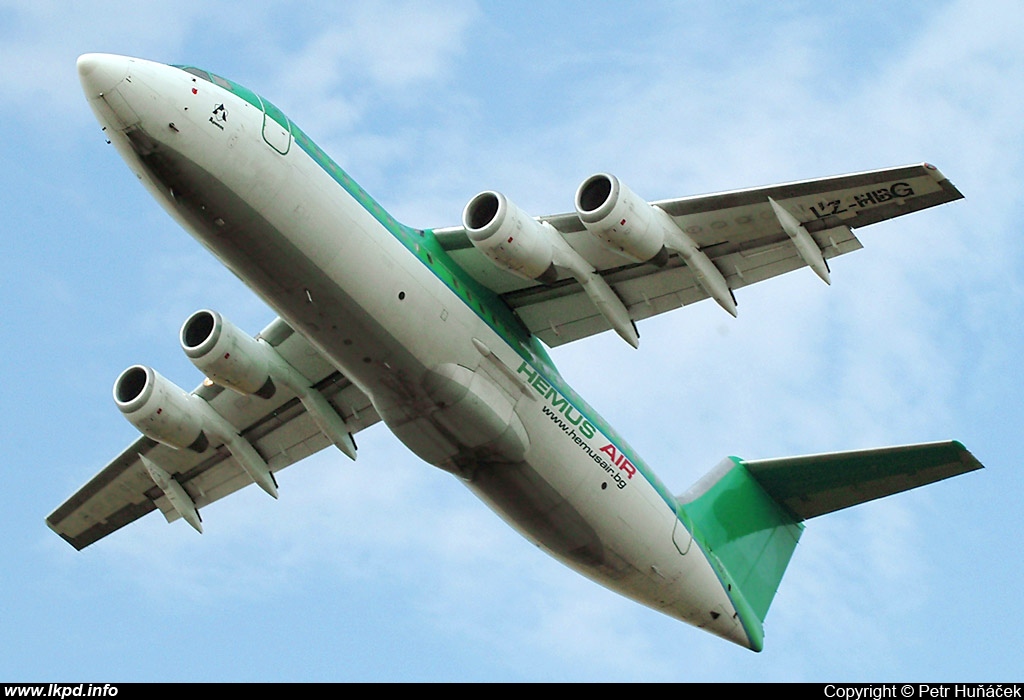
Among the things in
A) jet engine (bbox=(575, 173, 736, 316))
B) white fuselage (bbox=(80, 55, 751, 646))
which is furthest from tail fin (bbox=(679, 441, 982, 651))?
jet engine (bbox=(575, 173, 736, 316))

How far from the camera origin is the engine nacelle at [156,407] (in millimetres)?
19672

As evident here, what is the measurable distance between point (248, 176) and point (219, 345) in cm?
357

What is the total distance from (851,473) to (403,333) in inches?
293

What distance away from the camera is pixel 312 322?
16750mm

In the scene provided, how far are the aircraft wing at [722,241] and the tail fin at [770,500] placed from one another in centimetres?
A: 342

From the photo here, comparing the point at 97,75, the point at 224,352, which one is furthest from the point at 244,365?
the point at 97,75

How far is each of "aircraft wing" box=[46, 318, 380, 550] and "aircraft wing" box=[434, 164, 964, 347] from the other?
304 centimetres

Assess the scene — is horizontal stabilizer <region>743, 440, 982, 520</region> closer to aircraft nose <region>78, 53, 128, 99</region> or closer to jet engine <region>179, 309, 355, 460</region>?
jet engine <region>179, 309, 355, 460</region>

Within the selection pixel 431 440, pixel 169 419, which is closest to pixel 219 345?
pixel 169 419

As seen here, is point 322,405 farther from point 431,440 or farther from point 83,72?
point 83,72

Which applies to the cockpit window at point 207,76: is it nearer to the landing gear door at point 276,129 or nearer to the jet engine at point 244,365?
the landing gear door at point 276,129

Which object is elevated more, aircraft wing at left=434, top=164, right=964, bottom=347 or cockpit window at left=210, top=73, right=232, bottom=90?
aircraft wing at left=434, top=164, right=964, bottom=347

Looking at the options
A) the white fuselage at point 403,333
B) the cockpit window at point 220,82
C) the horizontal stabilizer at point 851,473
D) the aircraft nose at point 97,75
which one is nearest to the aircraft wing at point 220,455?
the white fuselage at point 403,333

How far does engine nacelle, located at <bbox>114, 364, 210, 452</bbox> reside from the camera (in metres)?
19.7
